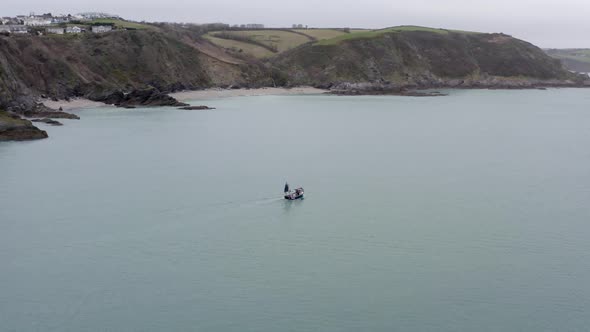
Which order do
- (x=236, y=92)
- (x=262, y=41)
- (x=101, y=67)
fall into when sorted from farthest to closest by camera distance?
1. (x=262, y=41)
2. (x=236, y=92)
3. (x=101, y=67)

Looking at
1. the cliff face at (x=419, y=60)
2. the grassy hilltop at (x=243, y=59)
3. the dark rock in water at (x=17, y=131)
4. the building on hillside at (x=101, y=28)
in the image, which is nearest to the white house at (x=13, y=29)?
the grassy hilltop at (x=243, y=59)

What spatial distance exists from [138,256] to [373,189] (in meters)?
16.4

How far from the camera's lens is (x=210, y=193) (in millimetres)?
34375

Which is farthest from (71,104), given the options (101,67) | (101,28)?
(101,28)

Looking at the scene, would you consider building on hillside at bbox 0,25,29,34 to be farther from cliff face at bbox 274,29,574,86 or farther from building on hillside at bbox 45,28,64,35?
cliff face at bbox 274,29,574,86

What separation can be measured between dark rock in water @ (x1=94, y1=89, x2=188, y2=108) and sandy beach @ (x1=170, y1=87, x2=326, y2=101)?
9.34 metres

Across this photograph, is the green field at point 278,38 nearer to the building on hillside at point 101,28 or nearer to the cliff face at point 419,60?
the cliff face at point 419,60

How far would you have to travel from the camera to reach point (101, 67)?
9000 centimetres

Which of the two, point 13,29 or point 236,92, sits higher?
point 13,29

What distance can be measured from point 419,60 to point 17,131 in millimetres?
97022

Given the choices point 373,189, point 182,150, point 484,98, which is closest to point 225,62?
point 484,98

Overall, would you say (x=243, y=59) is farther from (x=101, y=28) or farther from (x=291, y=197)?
(x=291, y=197)

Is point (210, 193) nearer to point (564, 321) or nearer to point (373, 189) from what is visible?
point (373, 189)

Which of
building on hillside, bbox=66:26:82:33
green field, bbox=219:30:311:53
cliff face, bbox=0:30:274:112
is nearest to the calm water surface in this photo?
cliff face, bbox=0:30:274:112
